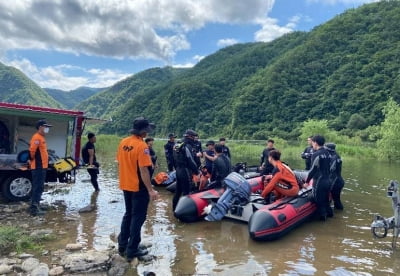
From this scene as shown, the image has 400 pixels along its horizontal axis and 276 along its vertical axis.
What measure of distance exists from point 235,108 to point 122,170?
175 ft

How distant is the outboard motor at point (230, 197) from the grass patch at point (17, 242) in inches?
114

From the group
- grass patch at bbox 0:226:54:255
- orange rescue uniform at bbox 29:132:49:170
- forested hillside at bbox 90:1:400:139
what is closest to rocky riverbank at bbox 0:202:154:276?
grass patch at bbox 0:226:54:255

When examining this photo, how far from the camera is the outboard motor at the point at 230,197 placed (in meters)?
6.72

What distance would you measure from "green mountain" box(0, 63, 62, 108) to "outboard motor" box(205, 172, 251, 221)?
257 feet

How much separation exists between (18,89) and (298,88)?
→ 215ft

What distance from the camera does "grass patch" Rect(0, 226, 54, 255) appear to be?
494cm

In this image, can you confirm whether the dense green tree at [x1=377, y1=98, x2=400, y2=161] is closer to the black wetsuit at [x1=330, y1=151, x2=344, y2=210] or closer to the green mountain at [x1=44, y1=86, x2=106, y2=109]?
the black wetsuit at [x1=330, y1=151, x2=344, y2=210]

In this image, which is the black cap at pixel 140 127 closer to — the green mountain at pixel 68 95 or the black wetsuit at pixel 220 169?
the black wetsuit at pixel 220 169

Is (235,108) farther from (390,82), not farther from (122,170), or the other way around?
(122,170)

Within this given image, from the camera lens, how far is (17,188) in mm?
7770

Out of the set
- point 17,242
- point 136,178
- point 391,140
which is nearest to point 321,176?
point 136,178

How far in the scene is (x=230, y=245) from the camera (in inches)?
225

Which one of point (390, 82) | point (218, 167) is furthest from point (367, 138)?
point (218, 167)

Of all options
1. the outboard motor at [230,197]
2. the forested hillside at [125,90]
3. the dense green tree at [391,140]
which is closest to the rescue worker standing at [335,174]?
the outboard motor at [230,197]
